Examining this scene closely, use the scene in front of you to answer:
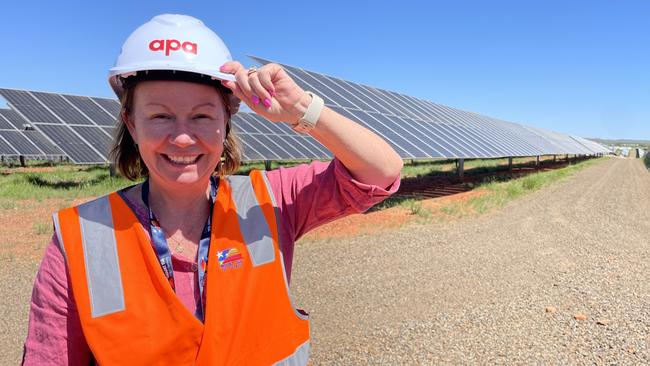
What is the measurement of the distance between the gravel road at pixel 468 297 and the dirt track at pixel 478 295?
0.6 inches

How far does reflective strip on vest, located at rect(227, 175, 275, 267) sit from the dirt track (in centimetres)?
285

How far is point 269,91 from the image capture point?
132 centimetres

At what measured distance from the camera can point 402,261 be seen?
7047mm

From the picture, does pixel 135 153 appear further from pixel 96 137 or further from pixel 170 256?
pixel 96 137

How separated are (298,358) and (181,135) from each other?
0.81 m

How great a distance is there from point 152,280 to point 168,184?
0.32 m

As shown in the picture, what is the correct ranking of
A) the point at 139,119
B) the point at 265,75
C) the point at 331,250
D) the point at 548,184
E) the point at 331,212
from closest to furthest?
the point at 265,75 < the point at 139,119 < the point at 331,212 < the point at 331,250 < the point at 548,184

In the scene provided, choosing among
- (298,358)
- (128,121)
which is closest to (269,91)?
(128,121)

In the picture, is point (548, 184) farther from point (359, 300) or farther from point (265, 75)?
point (265, 75)

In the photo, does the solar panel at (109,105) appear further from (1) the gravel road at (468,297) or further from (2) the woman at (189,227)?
(2) the woman at (189,227)

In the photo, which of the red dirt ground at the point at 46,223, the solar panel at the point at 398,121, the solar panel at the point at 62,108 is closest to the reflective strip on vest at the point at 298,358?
the red dirt ground at the point at 46,223

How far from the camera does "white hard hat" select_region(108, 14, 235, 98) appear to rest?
1.35 metres

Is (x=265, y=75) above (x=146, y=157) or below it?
above

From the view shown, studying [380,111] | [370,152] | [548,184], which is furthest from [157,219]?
[548,184]
